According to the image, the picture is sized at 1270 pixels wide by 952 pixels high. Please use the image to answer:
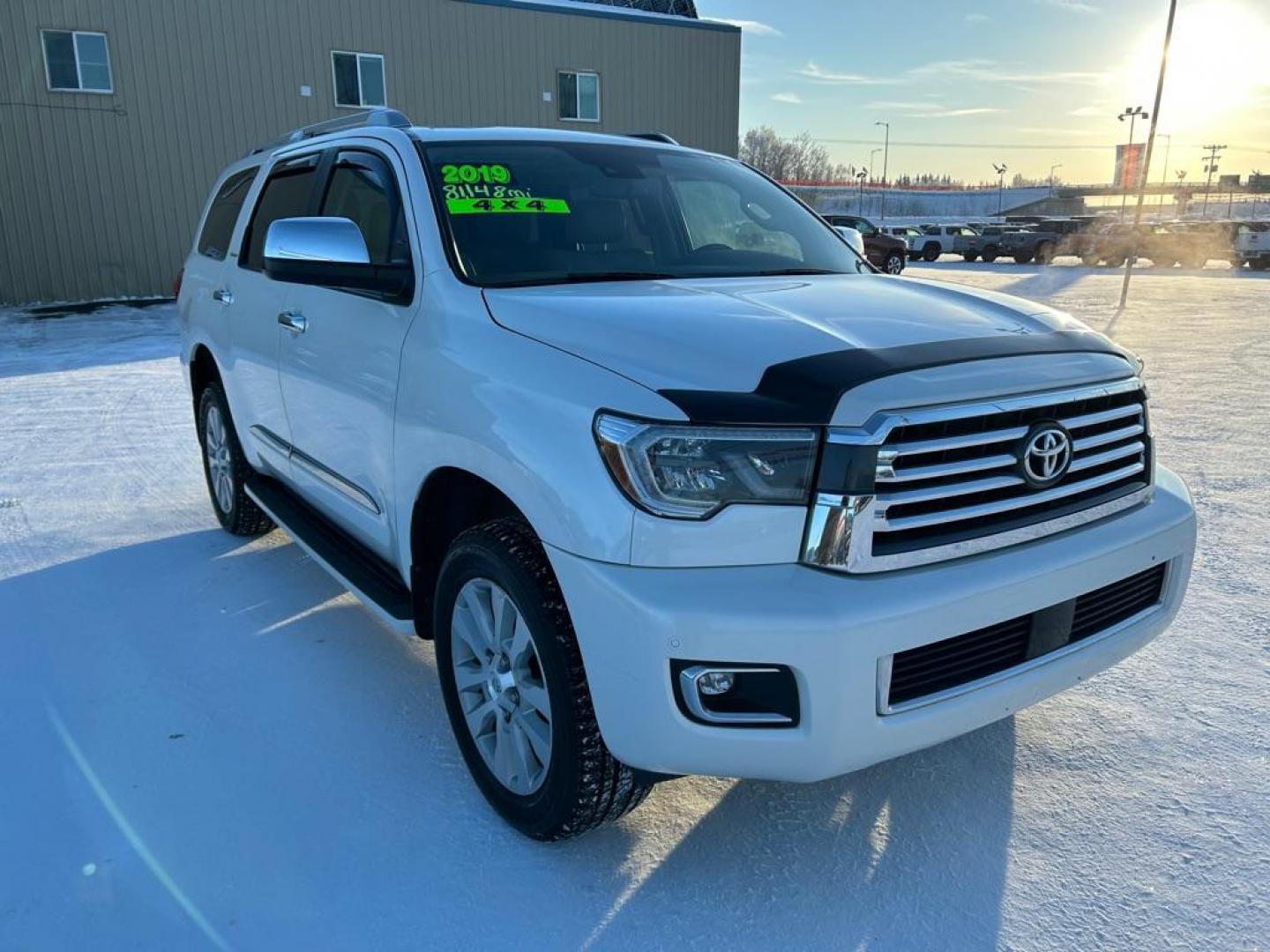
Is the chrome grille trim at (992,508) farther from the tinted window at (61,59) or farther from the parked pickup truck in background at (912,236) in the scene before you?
the parked pickup truck in background at (912,236)

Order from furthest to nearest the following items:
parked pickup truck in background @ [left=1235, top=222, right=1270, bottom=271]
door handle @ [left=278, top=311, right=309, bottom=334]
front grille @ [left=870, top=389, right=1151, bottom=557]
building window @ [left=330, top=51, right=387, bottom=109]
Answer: parked pickup truck in background @ [left=1235, top=222, right=1270, bottom=271] < building window @ [left=330, top=51, right=387, bottom=109] < door handle @ [left=278, top=311, right=309, bottom=334] < front grille @ [left=870, top=389, right=1151, bottom=557]

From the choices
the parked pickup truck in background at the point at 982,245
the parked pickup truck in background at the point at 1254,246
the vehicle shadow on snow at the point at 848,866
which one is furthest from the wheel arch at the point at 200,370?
the parked pickup truck in background at the point at 982,245

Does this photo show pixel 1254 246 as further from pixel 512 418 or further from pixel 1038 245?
pixel 512 418

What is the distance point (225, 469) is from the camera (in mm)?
4848

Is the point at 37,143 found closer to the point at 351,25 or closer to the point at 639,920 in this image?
the point at 351,25

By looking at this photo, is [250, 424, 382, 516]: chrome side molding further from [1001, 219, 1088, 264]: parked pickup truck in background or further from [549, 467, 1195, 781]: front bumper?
[1001, 219, 1088, 264]: parked pickup truck in background

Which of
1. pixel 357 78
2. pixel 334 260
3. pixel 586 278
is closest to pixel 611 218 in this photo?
pixel 586 278

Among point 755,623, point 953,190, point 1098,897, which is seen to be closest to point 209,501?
point 755,623

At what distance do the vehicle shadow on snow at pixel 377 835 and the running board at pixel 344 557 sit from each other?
0.41 m

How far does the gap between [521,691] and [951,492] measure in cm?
118

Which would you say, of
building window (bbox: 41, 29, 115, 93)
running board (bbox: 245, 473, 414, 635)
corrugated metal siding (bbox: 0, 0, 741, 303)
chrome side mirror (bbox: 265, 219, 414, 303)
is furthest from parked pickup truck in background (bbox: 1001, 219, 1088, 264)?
chrome side mirror (bbox: 265, 219, 414, 303)

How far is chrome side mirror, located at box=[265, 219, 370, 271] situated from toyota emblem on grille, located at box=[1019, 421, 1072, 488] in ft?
6.34

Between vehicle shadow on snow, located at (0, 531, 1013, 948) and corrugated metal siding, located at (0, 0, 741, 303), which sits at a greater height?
corrugated metal siding, located at (0, 0, 741, 303)

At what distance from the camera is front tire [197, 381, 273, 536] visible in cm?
468
